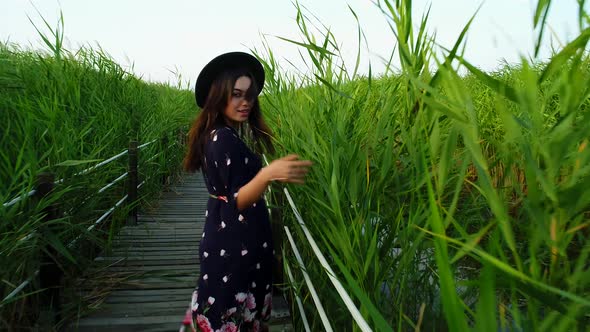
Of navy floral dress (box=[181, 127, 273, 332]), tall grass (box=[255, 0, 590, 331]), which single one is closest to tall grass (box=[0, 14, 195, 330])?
navy floral dress (box=[181, 127, 273, 332])

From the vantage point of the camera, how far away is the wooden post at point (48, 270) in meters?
2.45

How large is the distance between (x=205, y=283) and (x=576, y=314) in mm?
1479

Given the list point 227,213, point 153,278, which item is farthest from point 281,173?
point 153,278

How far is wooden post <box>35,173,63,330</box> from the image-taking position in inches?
96.4

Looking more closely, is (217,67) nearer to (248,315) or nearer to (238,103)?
(238,103)

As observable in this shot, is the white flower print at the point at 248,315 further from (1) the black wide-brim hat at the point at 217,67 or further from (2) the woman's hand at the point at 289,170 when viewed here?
(1) the black wide-brim hat at the point at 217,67

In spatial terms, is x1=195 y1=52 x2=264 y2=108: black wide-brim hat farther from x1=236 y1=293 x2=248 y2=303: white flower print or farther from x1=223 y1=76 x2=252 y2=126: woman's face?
x1=236 y1=293 x2=248 y2=303: white flower print

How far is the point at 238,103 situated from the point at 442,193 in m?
0.83

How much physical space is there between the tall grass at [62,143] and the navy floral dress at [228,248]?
768 millimetres

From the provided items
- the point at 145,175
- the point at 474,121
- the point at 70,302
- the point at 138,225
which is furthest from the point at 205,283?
the point at 145,175

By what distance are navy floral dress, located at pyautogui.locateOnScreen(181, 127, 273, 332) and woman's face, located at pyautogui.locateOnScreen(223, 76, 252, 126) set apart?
0.24ft

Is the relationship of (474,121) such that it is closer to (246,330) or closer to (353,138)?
(353,138)

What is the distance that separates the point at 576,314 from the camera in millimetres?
655

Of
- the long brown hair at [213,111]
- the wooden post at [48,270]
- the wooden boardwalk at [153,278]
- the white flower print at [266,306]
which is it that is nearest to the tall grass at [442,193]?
the white flower print at [266,306]
